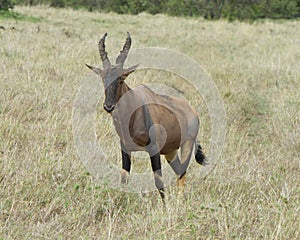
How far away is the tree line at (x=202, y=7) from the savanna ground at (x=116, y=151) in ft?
56.9

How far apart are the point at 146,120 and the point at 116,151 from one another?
1.33m

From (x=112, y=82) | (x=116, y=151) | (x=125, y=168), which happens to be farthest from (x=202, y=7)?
(x=112, y=82)

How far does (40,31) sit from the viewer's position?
12.5 metres

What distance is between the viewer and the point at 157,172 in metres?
3.81

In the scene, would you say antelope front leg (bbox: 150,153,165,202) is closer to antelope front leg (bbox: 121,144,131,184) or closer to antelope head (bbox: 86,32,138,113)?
antelope front leg (bbox: 121,144,131,184)

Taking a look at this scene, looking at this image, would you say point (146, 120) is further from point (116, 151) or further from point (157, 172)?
point (116, 151)

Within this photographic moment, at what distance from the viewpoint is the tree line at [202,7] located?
2710cm

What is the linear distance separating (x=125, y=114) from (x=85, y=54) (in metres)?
6.30

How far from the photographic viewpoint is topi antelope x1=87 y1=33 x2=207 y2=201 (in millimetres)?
3344

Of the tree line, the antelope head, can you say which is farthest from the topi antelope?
the tree line

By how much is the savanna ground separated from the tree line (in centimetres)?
1733

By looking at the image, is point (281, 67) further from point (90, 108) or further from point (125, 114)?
point (125, 114)

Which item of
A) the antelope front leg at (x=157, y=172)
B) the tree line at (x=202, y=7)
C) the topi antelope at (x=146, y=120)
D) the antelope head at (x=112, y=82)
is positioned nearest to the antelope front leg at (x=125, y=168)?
the topi antelope at (x=146, y=120)

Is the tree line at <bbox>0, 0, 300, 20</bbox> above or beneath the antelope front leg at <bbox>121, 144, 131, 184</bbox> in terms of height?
beneath
